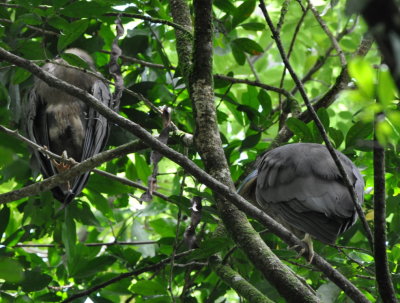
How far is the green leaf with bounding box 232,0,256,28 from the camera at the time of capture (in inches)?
142

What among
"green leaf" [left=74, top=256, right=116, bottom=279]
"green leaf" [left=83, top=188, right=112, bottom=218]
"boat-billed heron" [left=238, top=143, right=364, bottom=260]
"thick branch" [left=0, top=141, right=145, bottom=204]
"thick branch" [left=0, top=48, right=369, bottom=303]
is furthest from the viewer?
"green leaf" [left=83, top=188, right=112, bottom=218]

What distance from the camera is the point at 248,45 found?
12.5 ft

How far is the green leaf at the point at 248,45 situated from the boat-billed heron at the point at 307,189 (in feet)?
3.05

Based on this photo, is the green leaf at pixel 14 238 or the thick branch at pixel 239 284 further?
the green leaf at pixel 14 238

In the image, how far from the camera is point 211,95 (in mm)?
2451

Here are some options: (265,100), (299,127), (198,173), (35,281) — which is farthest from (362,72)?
(265,100)

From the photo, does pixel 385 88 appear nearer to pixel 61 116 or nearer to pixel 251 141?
pixel 251 141

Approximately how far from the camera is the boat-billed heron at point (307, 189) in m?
2.55

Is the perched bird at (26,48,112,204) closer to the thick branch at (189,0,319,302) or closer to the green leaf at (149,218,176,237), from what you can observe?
the green leaf at (149,218,176,237)

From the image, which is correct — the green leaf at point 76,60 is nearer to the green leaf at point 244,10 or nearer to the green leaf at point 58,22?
the green leaf at point 58,22

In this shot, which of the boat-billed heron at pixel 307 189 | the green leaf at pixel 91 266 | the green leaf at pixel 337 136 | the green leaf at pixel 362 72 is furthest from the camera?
the green leaf at pixel 91 266

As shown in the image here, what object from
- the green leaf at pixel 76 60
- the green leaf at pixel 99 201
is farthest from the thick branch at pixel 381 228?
the green leaf at pixel 99 201

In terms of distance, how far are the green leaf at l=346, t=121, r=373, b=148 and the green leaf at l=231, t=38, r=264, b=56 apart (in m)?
1.19

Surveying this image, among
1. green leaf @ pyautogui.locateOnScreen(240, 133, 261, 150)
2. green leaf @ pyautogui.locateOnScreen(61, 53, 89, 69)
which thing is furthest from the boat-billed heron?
green leaf @ pyautogui.locateOnScreen(61, 53, 89, 69)
